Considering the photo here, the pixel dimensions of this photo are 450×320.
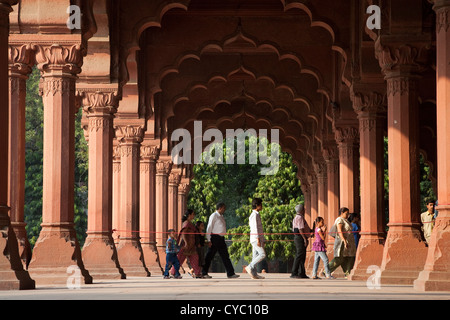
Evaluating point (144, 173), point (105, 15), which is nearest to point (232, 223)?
point (144, 173)

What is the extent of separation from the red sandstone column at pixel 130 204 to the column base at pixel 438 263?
39.1 feet

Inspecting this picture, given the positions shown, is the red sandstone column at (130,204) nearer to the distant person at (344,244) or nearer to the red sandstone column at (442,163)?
the distant person at (344,244)

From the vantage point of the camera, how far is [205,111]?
33.5 m

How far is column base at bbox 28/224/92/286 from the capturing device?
14.1 meters

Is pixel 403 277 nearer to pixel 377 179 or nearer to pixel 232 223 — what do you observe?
pixel 377 179

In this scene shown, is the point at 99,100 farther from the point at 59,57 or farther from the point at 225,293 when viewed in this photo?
the point at 225,293

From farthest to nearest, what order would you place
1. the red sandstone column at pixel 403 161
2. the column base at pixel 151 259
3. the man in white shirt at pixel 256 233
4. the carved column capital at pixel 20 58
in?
1. the column base at pixel 151 259
2. the man in white shirt at pixel 256 233
3. the carved column capital at pixel 20 58
4. the red sandstone column at pixel 403 161

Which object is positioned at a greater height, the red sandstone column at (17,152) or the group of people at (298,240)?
the red sandstone column at (17,152)

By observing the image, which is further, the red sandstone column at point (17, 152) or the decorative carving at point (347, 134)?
the decorative carving at point (347, 134)

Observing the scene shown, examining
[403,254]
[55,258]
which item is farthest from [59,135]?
[403,254]

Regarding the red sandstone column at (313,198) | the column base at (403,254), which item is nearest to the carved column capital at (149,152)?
the red sandstone column at (313,198)

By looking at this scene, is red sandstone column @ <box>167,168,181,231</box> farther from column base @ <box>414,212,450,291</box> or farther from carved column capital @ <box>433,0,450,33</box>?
carved column capital @ <box>433,0,450,33</box>

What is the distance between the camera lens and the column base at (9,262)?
1102cm

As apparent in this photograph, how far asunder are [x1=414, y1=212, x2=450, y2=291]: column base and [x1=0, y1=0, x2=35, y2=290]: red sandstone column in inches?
193
